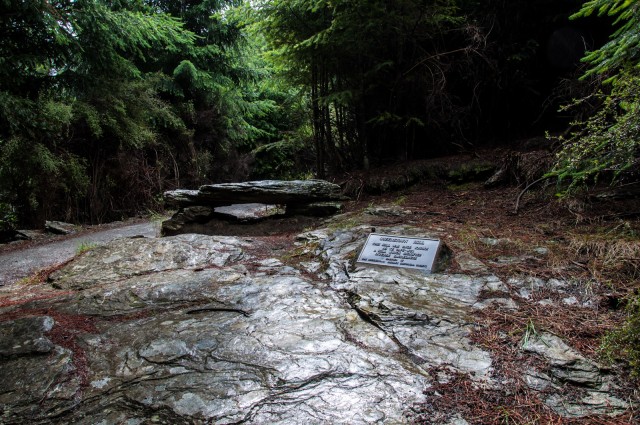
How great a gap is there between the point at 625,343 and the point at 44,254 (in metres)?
6.22

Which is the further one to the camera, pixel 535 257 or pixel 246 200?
pixel 246 200

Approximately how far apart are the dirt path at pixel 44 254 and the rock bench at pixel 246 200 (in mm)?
1199

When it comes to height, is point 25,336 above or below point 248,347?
above

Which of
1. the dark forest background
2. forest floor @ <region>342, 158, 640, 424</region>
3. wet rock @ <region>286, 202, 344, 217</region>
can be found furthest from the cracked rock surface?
wet rock @ <region>286, 202, 344, 217</region>

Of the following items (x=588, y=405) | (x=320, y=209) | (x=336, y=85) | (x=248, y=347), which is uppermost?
(x=336, y=85)

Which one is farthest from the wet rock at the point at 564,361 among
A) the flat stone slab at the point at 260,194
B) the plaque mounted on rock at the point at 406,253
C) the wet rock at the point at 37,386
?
the flat stone slab at the point at 260,194

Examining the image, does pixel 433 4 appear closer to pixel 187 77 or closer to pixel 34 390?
pixel 34 390

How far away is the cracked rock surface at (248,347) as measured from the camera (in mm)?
1498

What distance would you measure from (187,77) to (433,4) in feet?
24.7

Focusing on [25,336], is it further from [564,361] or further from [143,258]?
[564,361]

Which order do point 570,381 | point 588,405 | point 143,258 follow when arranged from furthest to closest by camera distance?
point 143,258 < point 570,381 < point 588,405

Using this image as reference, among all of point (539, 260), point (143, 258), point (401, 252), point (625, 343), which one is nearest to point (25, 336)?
point (143, 258)

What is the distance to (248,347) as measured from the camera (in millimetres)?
1932

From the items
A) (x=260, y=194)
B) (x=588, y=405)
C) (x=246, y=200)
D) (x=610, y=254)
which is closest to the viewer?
(x=588, y=405)
